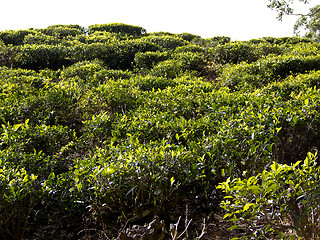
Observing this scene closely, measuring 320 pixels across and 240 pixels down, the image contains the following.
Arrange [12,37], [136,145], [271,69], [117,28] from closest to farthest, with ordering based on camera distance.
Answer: [136,145] → [271,69] → [12,37] → [117,28]

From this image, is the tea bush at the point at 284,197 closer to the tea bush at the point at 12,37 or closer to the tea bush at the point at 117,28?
the tea bush at the point at 12,37

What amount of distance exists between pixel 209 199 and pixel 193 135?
36.7 inches

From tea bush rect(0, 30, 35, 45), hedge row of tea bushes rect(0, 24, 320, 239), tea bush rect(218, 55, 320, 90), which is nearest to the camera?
hedge row of tea bushes rect(0, 24, 320, 239)

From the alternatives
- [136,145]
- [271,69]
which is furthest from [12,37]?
[136,145]

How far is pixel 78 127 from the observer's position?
18.5 ft

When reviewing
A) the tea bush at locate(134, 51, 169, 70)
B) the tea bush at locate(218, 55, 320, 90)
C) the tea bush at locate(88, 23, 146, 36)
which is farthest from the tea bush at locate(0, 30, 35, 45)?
the tea bush at locate(218, 55, 320, 90)

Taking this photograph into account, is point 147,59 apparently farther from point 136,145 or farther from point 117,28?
point 117,28

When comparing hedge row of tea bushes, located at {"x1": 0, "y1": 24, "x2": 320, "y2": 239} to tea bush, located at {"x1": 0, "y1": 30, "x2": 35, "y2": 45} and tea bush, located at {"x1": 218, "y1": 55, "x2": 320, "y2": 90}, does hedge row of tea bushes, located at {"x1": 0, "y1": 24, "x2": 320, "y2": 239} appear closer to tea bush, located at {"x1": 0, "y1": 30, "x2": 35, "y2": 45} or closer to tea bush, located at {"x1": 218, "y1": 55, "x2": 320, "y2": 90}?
tea bush, located at {"x1": 218, "y1": 55, "x2": 320, "y2": 90}

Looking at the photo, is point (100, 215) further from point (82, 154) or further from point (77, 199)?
point (82, 154)

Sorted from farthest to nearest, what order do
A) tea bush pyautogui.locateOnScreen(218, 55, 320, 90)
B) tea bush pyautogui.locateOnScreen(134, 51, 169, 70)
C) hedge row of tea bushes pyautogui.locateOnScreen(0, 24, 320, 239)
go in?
1. tea bush pyautogui.locateOnScreen(134, 51, 169, 70)
2. tea bush pyautogui.locateOnScreen(218, 55, 320, 90)
3. hedge row of tea bushes pyautogui.locateOnScreen(0, 24, 320, 239)

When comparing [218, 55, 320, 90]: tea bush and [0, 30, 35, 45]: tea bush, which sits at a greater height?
[0, 30, 35, 45]: tea bush

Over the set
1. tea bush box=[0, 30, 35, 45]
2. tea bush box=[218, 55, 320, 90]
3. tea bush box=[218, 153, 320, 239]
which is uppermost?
tea bush box=[0, 30, 35, 45]

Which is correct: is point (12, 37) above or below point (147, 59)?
above

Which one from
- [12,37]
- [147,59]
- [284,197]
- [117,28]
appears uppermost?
[117,28]
